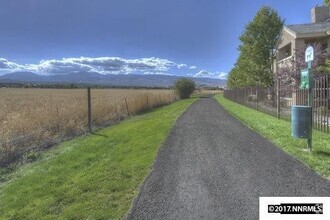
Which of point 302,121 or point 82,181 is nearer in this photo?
point 82,181

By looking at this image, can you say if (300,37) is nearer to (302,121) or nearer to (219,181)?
(302,121)

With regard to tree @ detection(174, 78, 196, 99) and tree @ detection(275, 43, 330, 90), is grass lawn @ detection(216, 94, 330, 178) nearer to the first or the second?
tree @ detection(275, 43, 330, 90)

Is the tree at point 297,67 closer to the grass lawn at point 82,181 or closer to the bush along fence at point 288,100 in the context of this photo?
the bush along fence at point 288,100

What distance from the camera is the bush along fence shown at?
11.4 m

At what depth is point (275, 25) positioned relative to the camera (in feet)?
119

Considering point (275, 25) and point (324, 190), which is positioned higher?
point (275, 25)

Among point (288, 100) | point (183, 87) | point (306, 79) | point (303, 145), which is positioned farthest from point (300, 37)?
point (183, 87)

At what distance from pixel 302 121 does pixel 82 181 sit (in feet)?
17.5

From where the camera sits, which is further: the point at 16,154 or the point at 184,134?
the point at 184,134

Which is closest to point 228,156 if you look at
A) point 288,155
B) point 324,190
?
point 288,155

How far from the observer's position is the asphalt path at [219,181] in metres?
5.14

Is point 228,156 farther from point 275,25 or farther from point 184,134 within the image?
point 275,25

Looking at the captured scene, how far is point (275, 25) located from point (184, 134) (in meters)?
27.4

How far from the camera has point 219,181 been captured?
6.45 meters
